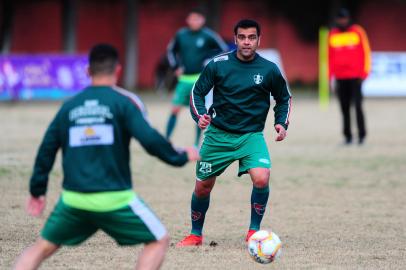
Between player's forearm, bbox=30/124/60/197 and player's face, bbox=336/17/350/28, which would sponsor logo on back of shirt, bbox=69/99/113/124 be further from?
player's face, bbox=336/17/350/28

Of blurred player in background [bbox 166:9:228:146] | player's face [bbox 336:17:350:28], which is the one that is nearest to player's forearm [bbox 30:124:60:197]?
blurred player in background [bbox 166:9:228:146]

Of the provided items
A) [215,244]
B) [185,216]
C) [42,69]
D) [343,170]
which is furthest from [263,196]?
[42,69]

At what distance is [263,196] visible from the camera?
305 inches

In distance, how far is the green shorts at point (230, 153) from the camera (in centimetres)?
773

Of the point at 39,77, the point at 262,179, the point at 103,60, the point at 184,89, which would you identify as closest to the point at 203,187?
the point at 262,179

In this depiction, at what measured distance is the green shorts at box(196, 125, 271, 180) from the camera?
7.73 metres

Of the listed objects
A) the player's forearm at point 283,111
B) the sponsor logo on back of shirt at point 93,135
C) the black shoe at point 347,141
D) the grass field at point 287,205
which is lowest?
the black shoe at point 347,141

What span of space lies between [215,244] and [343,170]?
558 centimetres

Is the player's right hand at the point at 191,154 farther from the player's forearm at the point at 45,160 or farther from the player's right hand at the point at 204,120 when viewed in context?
the player's right hand at the point at 204,120

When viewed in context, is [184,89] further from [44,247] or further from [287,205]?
[44,247]

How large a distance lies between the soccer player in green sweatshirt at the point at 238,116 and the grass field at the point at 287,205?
45cm

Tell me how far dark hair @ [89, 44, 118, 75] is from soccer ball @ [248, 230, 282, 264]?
1.95 metres

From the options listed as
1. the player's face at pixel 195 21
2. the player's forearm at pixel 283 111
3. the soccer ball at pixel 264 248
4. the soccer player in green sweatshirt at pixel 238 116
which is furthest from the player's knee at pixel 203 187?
the player's face at pixel 195 21

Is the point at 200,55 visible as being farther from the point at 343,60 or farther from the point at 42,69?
Result: the point at 42,69
